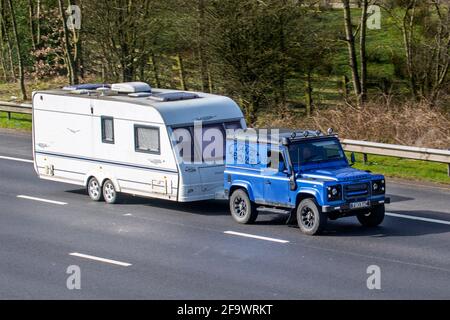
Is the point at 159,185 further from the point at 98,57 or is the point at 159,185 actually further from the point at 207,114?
the point at 98,57

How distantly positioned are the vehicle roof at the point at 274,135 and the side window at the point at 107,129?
324 cm

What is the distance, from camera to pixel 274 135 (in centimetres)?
2130

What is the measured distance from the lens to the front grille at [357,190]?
64.8ft

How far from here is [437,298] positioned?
15.4 m

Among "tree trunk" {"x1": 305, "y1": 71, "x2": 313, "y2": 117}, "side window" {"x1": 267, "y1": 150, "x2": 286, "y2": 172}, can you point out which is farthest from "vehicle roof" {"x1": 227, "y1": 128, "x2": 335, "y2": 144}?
"tree trunk" {"x1": 305, "y1": 71, "x2": 313, "y2": 117}

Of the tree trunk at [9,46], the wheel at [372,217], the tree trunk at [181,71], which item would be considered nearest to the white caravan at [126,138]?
the wheel at [372,217]

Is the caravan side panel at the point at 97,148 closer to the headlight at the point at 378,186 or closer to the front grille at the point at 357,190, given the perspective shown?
the front grille at the point at 357,190

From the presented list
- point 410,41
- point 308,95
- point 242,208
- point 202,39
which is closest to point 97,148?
point 242,208

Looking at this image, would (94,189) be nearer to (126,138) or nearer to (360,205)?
(126,138)

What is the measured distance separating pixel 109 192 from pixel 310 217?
5823 mm

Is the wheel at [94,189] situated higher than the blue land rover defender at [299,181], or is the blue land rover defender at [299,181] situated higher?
the blue land rover defender at [299,181]
